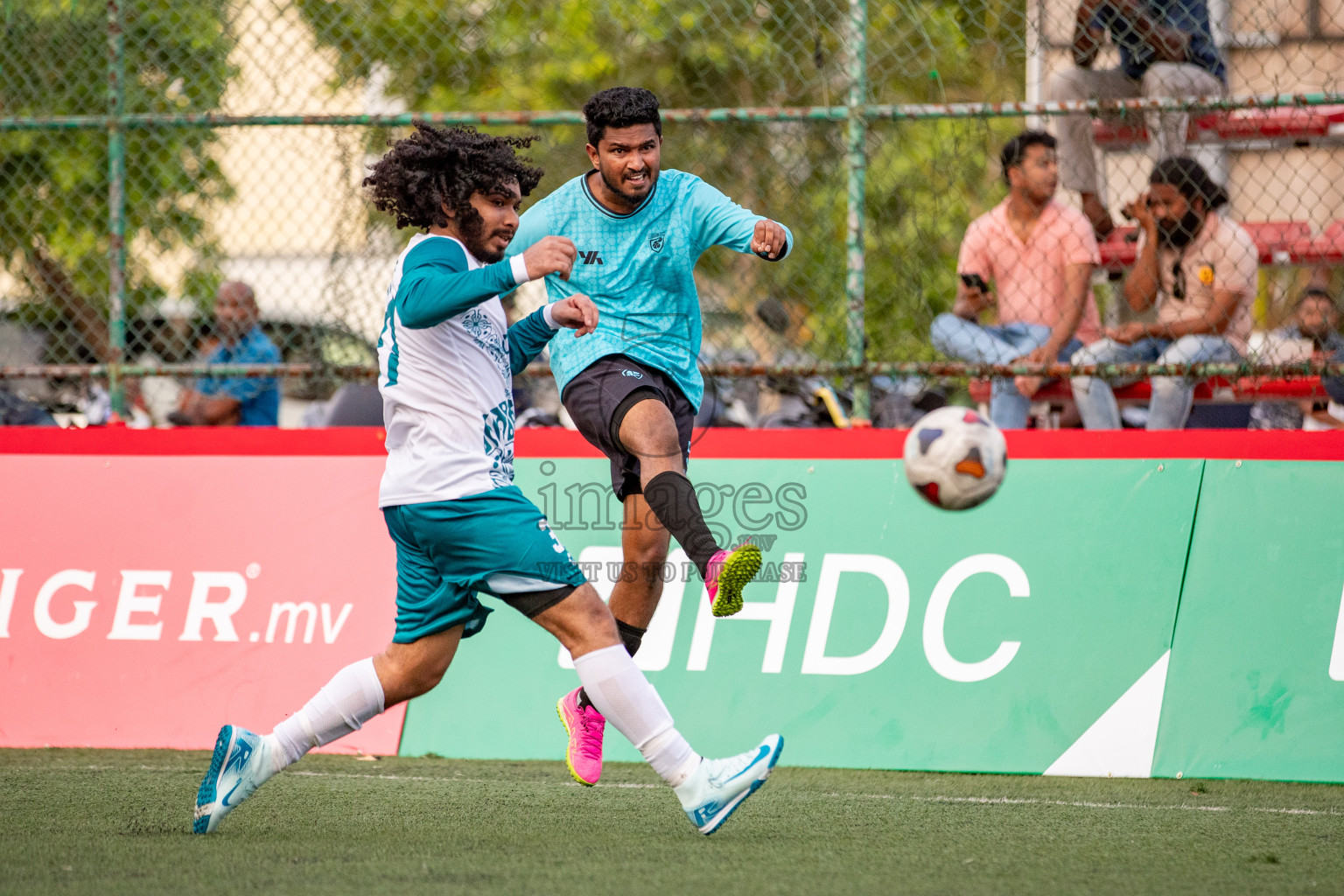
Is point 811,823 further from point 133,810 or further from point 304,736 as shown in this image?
point 133,810

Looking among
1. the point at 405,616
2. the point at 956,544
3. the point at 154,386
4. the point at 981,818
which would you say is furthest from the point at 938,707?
the point at 154,386

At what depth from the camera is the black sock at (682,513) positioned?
14.1ft

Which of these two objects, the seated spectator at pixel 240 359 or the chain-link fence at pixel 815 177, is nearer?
the chain-link fence at pixel 815 177

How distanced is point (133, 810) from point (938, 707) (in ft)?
9.70

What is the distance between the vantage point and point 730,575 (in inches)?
160

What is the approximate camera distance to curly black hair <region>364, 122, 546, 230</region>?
157 inches

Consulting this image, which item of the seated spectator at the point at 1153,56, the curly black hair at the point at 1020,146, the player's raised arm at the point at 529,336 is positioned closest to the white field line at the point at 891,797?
the player's raised arm at the point at 529,336

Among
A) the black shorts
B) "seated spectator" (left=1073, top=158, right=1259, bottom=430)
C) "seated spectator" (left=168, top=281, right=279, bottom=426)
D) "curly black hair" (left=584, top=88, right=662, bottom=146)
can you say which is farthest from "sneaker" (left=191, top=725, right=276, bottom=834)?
"seated spectator" (left=1073, top=158, right=1259, bottom=430)

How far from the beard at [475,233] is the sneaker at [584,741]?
1.49 meters

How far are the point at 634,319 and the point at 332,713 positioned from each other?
1.65 metres

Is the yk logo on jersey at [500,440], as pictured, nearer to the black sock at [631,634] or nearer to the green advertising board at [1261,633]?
the black sock at [631,634]

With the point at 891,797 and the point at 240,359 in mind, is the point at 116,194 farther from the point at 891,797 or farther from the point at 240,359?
the point at 891,797

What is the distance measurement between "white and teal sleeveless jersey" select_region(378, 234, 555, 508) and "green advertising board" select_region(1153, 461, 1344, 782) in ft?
9.56

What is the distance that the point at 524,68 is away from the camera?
1844 cm
